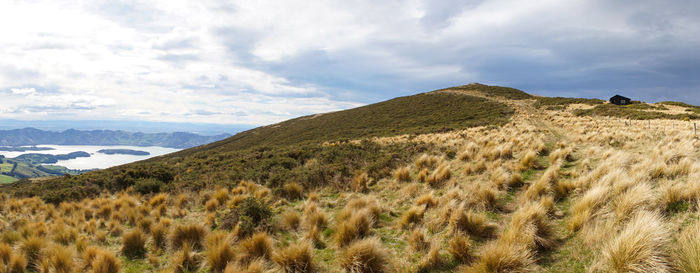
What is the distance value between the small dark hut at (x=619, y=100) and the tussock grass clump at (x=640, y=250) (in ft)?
223

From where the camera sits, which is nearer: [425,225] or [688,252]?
[688,252]

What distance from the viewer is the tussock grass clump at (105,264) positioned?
4.53 meters

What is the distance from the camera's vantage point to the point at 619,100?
50969 mm

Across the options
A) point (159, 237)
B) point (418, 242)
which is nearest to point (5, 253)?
point (159, 237)

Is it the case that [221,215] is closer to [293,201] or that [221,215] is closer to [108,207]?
[293,201]

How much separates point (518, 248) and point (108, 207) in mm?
11686

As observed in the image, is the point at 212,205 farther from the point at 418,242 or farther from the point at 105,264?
the point at 418,242

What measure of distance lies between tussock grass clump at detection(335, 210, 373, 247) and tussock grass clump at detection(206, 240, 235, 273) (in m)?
1.92

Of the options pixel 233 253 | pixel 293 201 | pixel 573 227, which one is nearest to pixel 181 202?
pixel 293 201

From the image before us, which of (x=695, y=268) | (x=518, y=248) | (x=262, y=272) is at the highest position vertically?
(x=695, y=268)

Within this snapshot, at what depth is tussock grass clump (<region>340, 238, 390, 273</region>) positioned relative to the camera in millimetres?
3955

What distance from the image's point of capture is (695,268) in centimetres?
250

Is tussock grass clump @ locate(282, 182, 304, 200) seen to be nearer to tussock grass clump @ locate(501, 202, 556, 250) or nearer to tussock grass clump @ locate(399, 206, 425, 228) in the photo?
tussock grass clump @ locate(399, 206, 425, 228)

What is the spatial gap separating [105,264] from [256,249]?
8.47 ft
